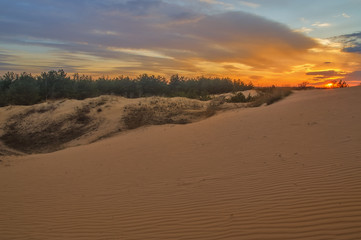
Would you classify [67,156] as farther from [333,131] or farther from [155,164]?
[333,131]

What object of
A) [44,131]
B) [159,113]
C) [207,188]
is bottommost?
[44,131]

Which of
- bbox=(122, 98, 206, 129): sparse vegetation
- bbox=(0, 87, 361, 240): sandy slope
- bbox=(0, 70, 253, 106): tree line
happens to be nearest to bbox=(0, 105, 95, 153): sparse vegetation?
bbox=(122, 98, 206, 129): sparse vegetation

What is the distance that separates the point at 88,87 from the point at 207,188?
29.7 metres

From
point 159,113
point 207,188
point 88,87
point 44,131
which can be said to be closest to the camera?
point 207,188

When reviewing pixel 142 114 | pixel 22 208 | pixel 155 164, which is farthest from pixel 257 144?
pixel 142 114

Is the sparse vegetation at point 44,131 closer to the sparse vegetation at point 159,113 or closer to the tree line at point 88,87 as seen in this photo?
the sparse vegetation at point 159,113

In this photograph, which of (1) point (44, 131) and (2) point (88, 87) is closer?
(1) point (44, 131)

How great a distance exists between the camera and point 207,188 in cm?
522

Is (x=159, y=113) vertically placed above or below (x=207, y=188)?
above

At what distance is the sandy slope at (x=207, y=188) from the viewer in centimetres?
380

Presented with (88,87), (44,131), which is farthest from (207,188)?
(88,87)

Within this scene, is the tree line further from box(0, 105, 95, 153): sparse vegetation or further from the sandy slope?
the sandy slope

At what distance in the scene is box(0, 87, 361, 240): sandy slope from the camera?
3.80m

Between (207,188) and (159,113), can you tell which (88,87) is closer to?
(159,113)
